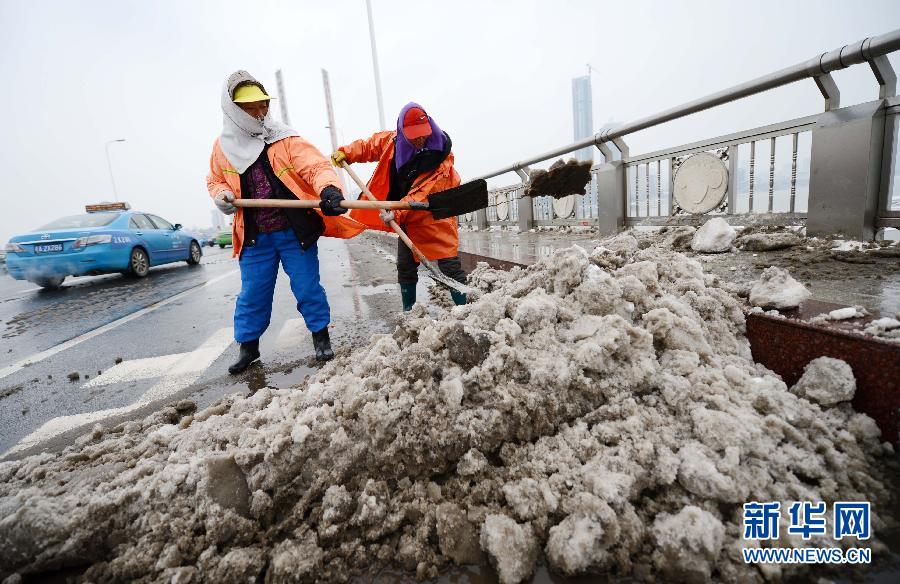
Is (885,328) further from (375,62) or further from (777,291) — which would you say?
(375,62)

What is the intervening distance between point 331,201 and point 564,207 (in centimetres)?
547

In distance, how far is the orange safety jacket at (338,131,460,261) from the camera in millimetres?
3604

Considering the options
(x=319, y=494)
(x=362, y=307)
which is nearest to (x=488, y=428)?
(x=319, y=494)

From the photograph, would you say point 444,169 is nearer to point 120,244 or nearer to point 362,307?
point 362,307

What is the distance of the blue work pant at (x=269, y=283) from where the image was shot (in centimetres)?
306

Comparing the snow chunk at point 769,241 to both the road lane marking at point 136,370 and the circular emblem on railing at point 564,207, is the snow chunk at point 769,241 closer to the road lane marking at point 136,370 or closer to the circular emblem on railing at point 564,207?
the circular emblem on railing at point 564,207

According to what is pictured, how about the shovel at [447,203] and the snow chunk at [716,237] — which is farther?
the snow chunk at [716,237]

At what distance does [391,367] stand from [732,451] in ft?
4.07

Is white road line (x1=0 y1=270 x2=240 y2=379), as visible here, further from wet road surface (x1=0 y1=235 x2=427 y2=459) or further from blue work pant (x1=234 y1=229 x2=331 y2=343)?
blue work pant (x1=234 y1=229 x2=331 y2=343)

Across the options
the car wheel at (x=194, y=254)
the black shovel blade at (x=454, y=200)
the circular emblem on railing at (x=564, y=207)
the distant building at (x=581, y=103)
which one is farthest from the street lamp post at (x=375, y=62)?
the distant building at (x=581, y=103)

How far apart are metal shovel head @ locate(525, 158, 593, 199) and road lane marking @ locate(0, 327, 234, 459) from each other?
3.45m

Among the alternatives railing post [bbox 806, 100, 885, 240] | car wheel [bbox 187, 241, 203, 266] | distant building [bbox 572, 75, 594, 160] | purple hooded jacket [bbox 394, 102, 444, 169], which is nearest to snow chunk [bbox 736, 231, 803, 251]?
railing post [bbox 806, 100, 885, 240]

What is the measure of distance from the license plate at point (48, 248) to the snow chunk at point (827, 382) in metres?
10.2

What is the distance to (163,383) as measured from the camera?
281cm
